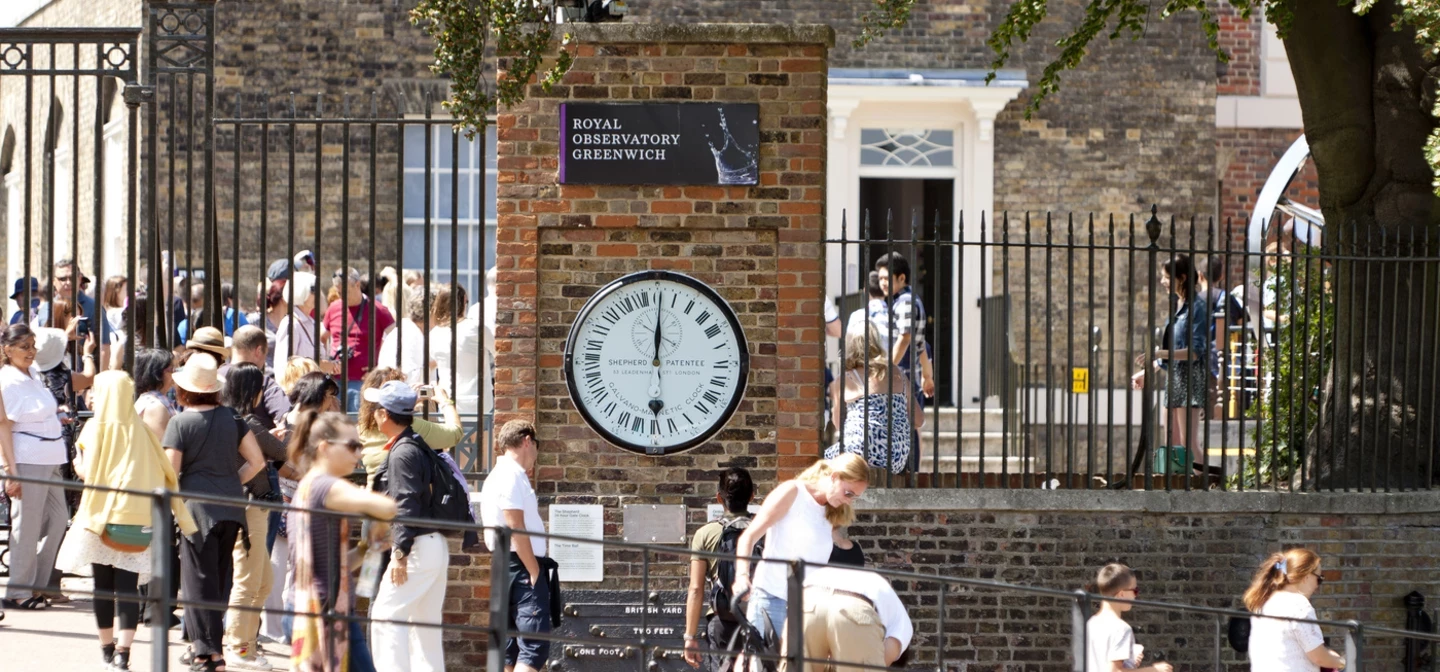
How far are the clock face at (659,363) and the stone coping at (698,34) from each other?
1.18 metres

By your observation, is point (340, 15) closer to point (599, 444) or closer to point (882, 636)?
point (599, 444)

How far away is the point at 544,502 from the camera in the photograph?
9031mm

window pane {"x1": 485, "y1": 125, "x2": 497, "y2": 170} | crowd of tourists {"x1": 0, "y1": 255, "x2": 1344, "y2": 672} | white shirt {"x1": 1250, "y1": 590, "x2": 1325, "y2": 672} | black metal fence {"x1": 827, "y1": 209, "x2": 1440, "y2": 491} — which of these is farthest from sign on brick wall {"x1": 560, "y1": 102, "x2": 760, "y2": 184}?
window pane {"x1": 485, "y1": 125, "x2": 497, "y2": 170}

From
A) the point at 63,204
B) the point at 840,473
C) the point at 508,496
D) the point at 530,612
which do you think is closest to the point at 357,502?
the point at 508,496

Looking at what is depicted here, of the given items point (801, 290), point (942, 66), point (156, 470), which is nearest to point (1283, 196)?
point (942, 66)

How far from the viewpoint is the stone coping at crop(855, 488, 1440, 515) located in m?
9.27

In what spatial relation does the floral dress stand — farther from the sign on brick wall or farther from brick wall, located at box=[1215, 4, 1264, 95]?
brick wall, located at box=[1215, 4, 1264, 95]

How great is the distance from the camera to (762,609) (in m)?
7.78

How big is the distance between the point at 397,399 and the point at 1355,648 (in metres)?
4.31

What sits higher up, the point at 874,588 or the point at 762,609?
the point at 874,588

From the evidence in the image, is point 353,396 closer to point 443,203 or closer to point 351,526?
point 351,526

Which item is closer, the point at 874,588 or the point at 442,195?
the point at 874,588

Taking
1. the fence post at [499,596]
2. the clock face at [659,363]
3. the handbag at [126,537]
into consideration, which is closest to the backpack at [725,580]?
the clock face at [659,363]

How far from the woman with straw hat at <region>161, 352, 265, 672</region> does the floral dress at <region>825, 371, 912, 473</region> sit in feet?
9.94
